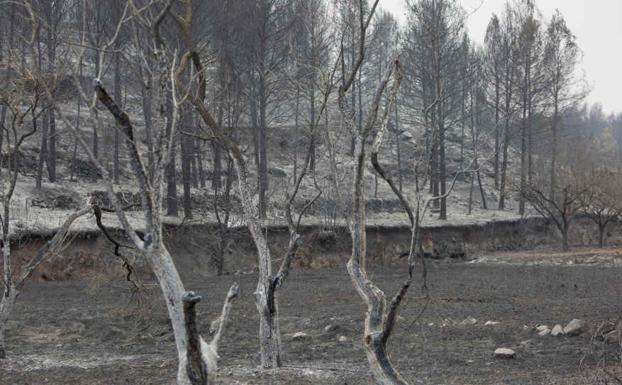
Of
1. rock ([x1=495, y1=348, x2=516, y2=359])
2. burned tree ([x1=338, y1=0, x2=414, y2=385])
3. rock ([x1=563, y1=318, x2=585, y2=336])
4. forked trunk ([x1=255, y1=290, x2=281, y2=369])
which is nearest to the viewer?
burned tree ([x1=338, y1=0, x2=414, y2=385])

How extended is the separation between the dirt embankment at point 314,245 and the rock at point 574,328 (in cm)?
871

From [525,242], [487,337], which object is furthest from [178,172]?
[487,337]

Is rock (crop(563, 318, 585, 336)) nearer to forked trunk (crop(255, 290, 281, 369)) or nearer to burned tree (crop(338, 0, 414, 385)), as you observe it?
forked trunk (crop(255, 290, 281, 369))

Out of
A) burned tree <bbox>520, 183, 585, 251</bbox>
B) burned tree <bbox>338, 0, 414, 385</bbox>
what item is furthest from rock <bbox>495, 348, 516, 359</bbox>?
burned tree <bbox>520, 183, 585, 251</bbox>

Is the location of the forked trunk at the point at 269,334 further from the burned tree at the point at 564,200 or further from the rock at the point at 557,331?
the burned tree at the point at 564,200

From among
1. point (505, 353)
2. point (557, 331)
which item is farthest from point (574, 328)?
point (505, 353)

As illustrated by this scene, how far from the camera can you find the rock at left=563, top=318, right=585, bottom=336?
38.4 ft

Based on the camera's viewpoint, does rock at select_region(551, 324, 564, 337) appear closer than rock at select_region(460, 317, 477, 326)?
Yes

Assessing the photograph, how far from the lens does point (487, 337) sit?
12.0 meters

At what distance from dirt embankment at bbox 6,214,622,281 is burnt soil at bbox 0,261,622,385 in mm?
1509

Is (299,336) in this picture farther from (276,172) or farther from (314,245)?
(276,172)

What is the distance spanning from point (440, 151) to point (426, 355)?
30.2 meters

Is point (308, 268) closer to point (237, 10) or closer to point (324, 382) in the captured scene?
point (237, 10)

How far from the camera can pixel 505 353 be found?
10578 millimetres
